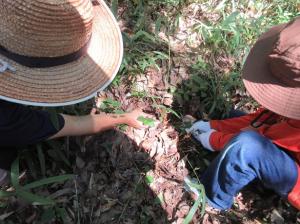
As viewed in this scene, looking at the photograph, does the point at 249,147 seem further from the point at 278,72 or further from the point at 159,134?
the point at 159,134

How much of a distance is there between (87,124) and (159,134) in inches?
23.3

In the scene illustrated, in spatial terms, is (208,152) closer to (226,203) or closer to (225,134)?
(225,134)

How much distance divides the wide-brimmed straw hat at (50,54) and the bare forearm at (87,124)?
491 mm

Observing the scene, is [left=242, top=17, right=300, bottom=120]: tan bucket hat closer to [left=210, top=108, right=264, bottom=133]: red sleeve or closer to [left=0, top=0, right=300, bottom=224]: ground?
[left=210, top=108, right=264, bottom=133]: red sleeve

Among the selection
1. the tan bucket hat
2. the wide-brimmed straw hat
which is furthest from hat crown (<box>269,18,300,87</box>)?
the wide-brimmed straw hat

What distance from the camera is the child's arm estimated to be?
7.07 ft

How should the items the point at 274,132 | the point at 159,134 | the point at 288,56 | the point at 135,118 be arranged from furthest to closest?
the point at 159,134, the point at 135,118, the point at 274,132, the point at 288,56

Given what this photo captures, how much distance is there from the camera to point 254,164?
220cm

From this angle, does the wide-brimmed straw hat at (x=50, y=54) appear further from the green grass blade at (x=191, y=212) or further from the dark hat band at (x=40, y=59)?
the green grass blade at (x=191, y=212)

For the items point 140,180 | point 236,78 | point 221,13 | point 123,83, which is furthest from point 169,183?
point 221,13

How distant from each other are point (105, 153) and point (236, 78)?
1.09m

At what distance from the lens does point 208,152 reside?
106 inches

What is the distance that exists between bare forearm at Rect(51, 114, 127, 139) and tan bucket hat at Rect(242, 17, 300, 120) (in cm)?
75

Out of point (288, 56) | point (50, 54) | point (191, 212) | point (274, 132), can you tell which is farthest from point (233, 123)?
point (50, 54)
